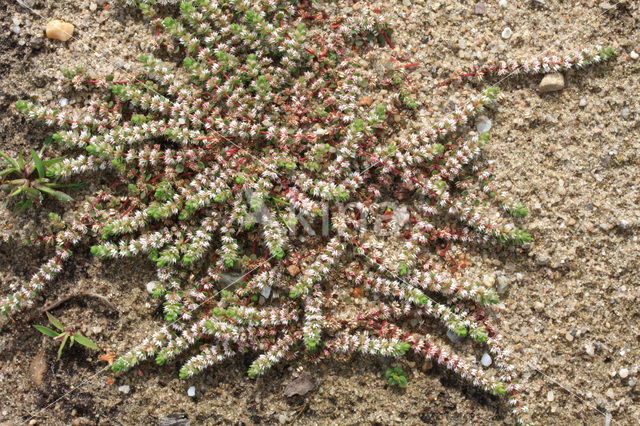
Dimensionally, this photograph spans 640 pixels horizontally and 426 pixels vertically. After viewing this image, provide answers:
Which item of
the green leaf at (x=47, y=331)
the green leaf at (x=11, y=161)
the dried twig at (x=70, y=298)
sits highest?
the green leaf at (x=11, y=161)

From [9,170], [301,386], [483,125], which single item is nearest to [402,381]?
[301,386]

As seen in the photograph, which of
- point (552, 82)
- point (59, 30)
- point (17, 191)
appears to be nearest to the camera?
point (17, 191)

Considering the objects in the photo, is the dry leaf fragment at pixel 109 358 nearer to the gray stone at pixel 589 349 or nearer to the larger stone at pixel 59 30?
the larger stone at pixel 59 30

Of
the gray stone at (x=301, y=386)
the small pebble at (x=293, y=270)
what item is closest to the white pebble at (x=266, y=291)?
the small pebble at (x=293, y=270)

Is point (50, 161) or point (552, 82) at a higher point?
point (552, 82)

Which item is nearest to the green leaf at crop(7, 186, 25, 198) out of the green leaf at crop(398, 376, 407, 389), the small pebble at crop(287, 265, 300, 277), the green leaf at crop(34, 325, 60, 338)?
the green leaf at crop(34, 325, 60, 338)

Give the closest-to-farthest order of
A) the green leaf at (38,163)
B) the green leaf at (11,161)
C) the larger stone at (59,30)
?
the green leaf at (38,163) < the green leaf at (11,161) < the larger stone at (59,30)

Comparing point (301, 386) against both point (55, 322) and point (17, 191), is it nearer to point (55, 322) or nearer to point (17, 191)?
point (55, 322)
